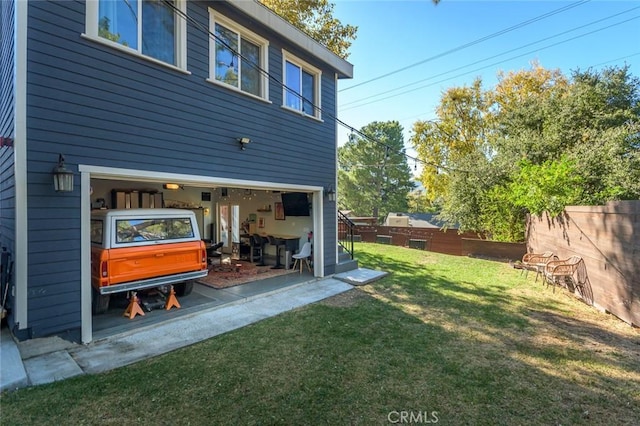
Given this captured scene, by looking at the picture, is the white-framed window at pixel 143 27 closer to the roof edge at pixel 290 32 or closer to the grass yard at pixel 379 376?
the roof edge at pixel 290 32

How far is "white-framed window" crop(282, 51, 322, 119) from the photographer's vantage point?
23.5 feet

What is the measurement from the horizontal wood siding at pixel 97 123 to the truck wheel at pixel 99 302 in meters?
0.94

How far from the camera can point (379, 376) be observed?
334cm

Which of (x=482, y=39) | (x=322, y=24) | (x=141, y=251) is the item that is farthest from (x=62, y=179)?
(x=482, y=39)

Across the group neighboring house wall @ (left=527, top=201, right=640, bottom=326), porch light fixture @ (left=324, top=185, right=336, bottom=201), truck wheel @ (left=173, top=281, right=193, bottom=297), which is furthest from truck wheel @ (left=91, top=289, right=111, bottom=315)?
neighboring house wall @ (left=527, top=201, right=640, bottom=326)

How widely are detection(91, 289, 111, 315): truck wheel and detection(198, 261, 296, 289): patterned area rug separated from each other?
221cm

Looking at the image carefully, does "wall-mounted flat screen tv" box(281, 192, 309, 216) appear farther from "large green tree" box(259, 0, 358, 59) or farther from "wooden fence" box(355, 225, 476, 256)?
"large green tree" box(259, 0, 358, 59)

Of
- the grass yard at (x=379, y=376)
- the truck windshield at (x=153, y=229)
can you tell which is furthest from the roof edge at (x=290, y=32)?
the grass yard at (x=379, y=376)

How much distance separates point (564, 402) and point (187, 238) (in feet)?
18.6

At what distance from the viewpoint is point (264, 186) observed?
257 inches

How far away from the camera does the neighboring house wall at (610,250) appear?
190 inches

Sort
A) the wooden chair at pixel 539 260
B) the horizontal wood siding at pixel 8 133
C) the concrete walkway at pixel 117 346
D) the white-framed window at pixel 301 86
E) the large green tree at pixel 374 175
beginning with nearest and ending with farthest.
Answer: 1. the concrete walkway at pixel 117 346
2. the horizontal wood siding at pixel 8 133
3. the white-framed window at pixel 301 86
4. the wooden chair at pixel 539 260
5. the large green tree at pixel 374 175

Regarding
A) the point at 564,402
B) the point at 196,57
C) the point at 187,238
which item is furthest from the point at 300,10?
the point at 564,402

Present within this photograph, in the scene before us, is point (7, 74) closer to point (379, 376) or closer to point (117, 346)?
point (117, 346)
